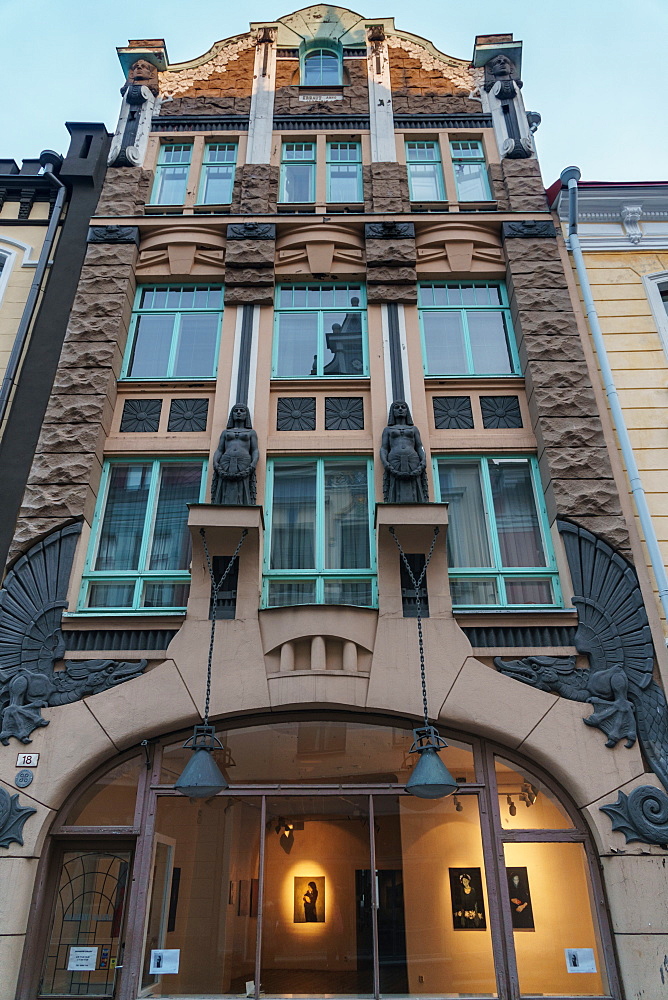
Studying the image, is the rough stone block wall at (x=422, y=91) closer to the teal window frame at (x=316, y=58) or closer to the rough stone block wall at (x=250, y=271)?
the teal window frame at (x=316, y=58)

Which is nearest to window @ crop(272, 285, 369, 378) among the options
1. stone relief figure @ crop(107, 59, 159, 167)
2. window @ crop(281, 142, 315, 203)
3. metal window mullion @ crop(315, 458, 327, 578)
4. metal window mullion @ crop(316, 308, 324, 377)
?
metal window mullion @ crop(316, 308, 324, 377)

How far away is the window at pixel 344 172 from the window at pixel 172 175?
9.12ft

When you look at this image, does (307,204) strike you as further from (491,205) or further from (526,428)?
(526,428)

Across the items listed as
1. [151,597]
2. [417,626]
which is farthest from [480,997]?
[151,597]

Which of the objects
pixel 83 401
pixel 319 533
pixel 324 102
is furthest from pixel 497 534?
pixel 324 102

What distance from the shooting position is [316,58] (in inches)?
618

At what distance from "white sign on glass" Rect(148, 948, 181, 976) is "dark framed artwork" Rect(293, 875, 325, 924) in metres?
1.40

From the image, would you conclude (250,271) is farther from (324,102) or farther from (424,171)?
(324,102)

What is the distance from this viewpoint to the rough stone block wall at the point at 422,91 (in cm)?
1452

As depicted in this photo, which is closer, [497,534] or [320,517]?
[497,534]

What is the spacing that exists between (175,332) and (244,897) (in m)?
8.48

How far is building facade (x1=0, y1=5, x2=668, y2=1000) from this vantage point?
314 inches

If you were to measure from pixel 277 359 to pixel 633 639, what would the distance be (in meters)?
6.74

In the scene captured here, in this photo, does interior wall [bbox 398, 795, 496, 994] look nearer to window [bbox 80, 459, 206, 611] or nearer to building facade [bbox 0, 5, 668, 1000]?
building facade [bbox 0, 5, 668, 1000]
